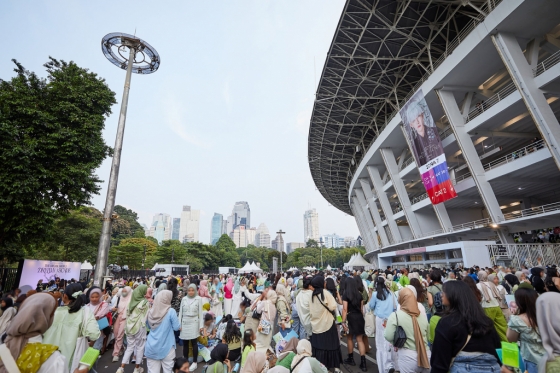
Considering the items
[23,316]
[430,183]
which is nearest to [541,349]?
[23,316]

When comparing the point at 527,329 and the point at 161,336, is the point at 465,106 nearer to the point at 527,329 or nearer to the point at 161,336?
the point at 527,329

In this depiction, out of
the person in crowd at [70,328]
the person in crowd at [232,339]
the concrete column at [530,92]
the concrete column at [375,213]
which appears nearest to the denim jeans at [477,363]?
the person in crowd at [232,339]

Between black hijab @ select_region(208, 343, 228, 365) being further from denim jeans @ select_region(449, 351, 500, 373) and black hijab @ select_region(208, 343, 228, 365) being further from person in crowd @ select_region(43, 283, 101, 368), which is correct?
denim jeans @ select_region(449, 351, 500, 373)

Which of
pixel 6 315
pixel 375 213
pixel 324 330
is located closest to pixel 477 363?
pixel 324 330

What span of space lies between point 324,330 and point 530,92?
16466mm

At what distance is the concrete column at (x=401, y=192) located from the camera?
83.0ft

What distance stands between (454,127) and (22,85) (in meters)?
23.3

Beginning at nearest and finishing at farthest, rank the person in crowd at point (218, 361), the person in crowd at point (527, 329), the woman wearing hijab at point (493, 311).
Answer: the person in crowd at point (527, 329)
the person in crowd at point (218, 361)
the woman wearing hijab at point (493, 311)

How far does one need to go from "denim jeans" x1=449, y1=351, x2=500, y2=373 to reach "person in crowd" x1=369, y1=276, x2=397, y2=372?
9.94 feet

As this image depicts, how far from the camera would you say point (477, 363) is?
7.09 ft

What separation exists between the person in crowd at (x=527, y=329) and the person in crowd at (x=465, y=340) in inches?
33.2

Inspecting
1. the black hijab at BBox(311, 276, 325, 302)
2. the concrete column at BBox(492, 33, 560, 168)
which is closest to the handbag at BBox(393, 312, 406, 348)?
the black hijab at BBox(311, 276, 325, 302)

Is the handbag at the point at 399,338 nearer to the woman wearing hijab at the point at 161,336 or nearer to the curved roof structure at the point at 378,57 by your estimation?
the woman wearing hijab at the point at 161,336

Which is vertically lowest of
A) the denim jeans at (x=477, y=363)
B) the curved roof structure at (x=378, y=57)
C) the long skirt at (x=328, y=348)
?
the long skirt at (x=328, y=348)
